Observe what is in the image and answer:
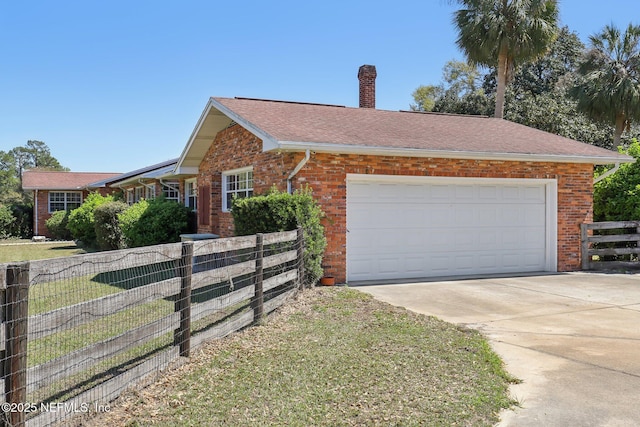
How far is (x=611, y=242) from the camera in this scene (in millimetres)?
13258

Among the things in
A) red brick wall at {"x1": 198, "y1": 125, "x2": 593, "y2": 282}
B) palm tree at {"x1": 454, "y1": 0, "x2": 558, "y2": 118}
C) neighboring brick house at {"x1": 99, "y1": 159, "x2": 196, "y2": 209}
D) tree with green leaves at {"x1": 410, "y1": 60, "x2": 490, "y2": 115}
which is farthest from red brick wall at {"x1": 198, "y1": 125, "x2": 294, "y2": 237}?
tree with green leaves at {"x1": 410, "y1": 60, "x2": 490, "y2": 115}

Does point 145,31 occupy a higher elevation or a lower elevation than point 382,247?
higher

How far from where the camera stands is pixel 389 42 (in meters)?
25.8

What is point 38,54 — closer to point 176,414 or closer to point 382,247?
point 382,247

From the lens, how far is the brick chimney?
16.9 meters

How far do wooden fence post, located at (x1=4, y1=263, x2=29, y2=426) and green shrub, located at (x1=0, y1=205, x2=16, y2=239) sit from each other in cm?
3159

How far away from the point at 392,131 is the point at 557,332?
6601 mm

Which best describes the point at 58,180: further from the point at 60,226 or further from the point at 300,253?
the point at 300,253

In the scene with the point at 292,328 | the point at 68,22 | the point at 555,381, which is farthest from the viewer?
the point at 68,22

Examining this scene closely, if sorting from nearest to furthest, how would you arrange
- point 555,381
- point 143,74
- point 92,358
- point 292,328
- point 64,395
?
point 92,358, point 64,395, point 555,381, point 292,328, point 143,74

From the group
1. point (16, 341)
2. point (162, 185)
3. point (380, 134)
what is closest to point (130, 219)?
point (162, 185)

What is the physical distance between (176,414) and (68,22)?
15.9 m

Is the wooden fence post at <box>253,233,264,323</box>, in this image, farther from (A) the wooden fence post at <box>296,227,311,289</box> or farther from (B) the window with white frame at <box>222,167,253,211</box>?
(B) the window with white frame at <box>222,167,253,211</box>

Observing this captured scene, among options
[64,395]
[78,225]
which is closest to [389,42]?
[78,225]
